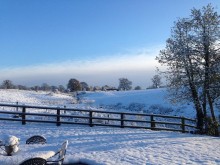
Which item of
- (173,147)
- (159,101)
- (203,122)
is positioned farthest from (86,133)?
(159,101)

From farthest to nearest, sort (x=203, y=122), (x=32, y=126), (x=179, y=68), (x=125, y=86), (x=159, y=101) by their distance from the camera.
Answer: (x=125, y=86)
(x=159, y=101)
(x=179, y=68)
(x=203, y=122)
(x=32, y=126)

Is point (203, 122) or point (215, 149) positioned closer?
point (215, 149)

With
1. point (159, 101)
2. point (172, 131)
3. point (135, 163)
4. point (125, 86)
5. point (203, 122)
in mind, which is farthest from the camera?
point (125, 86)

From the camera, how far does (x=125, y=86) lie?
143250 mm

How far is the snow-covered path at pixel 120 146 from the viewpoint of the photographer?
A: 12.9 metres

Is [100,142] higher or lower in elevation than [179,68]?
lower

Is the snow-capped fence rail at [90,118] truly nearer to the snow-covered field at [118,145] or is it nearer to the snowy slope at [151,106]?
the snow-covered field at [118,145]

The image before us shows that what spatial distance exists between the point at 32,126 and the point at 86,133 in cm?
342

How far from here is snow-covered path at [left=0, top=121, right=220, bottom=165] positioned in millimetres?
12891

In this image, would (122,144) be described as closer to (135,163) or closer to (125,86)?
(135,163)

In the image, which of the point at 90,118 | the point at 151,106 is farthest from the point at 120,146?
the point at 151,106

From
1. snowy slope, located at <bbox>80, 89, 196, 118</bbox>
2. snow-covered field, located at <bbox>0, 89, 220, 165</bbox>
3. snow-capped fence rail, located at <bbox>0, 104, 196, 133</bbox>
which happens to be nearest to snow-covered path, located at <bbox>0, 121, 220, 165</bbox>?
snow-covered field, located at <bbox>0, 89, 220, 165</bbox>

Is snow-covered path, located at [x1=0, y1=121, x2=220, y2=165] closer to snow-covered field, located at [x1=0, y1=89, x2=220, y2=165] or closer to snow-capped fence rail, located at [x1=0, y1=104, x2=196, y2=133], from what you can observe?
snow-covered field, located at [x1=0, y1=89, x2=220, y2=165]

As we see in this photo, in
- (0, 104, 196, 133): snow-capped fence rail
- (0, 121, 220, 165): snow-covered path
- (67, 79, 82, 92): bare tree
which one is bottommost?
(0, 121, 220, 165): snow-covered path
